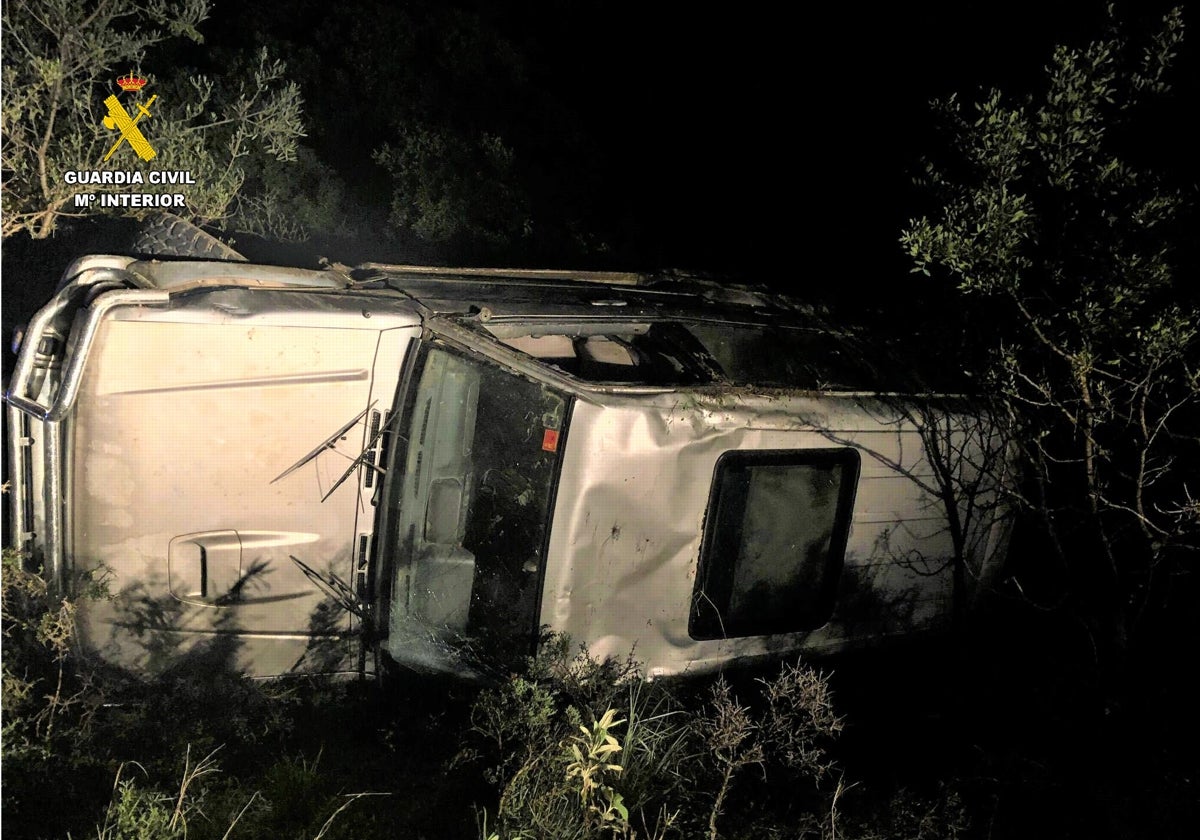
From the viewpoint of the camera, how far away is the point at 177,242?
12.9 ft

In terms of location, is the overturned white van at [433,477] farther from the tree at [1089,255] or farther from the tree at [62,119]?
the tree at [62,119]

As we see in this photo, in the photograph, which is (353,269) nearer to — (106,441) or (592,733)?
(106,441)

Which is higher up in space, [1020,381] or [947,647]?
[1020,381]

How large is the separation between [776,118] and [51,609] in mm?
6134

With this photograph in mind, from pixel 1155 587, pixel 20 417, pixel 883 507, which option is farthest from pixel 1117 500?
pixel 20 417

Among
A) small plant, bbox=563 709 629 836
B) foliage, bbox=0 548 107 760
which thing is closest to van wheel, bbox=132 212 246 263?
foliage, bbox=0 548 107 760

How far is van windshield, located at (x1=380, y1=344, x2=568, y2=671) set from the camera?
315cm

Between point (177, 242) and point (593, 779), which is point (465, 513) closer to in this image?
point (593, 779)

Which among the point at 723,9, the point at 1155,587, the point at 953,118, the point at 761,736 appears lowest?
the point at 761,736

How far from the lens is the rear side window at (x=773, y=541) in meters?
3.30

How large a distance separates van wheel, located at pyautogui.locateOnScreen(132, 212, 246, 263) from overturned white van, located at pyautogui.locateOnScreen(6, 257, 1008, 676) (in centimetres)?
51

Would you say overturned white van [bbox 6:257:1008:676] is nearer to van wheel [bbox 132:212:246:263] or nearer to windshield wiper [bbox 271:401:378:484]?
windshield wiper [bbox 271:401:378:484]

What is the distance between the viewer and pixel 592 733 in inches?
108

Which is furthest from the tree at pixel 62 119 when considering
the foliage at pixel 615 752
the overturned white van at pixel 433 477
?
the foliage at pixel 615 752
